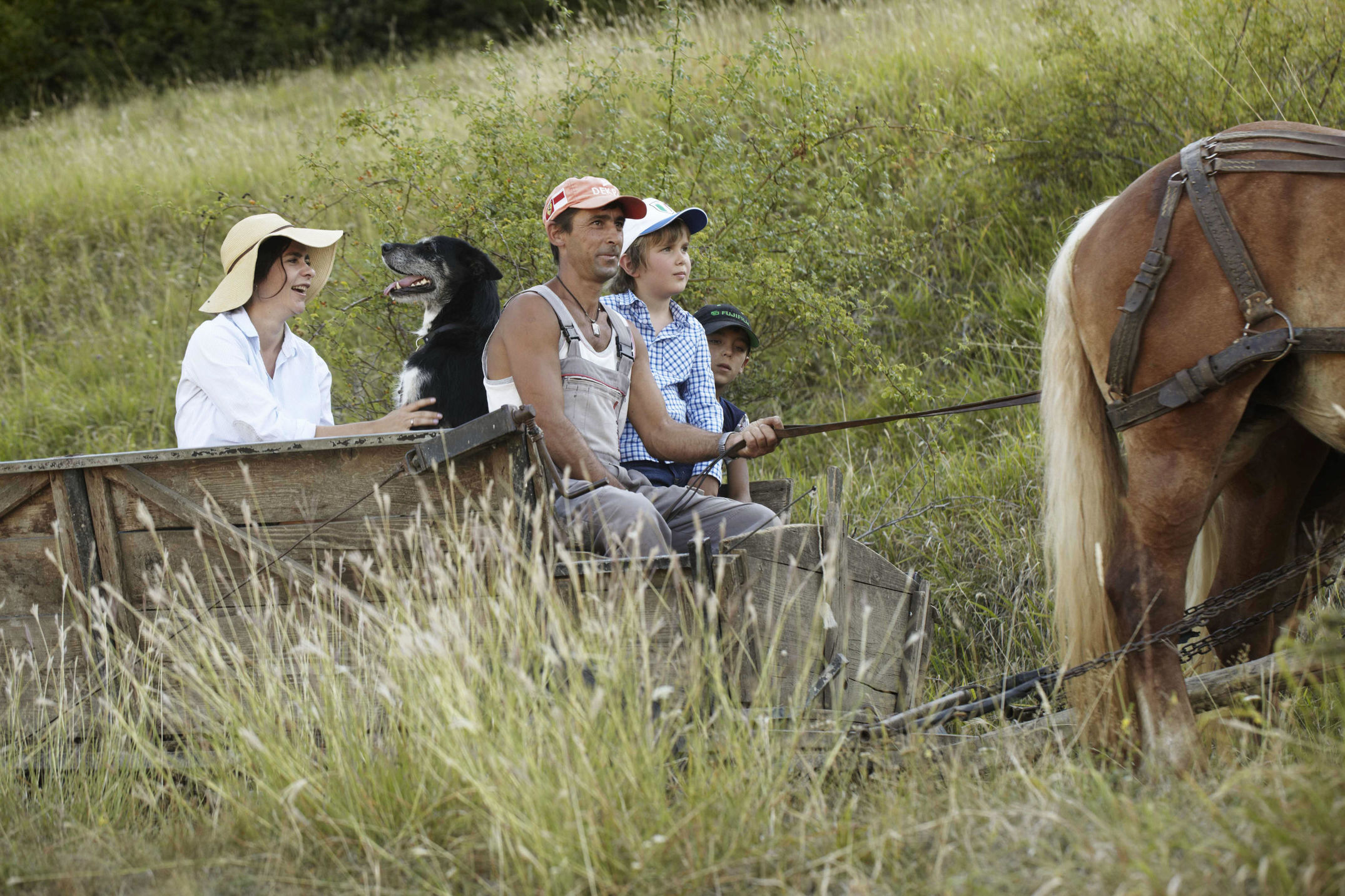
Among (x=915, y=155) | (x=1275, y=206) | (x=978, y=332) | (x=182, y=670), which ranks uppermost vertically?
(x=915, y=155)

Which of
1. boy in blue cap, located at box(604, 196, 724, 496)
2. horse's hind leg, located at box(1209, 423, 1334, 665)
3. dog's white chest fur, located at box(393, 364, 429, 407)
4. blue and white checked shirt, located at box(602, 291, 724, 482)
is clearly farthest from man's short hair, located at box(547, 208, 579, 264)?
horse's hind leg, located at box(1209, 423, 1334, 665)

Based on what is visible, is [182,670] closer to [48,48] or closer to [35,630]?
[35,630]

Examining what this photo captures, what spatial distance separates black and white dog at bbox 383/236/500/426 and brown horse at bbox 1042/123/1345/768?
7.20ft

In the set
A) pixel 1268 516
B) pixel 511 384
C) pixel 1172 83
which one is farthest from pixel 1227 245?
pixel 1172 83

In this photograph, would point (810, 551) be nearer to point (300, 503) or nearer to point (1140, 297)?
point (1140, 297)

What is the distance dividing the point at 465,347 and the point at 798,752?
244 centimetres

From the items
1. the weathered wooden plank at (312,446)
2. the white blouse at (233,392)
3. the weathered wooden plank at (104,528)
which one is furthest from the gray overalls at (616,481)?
the weathered wooden plank at (104,528)

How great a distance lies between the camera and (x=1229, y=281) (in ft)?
10.3

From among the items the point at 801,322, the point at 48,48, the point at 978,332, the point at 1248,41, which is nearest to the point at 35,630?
the point at 801,322

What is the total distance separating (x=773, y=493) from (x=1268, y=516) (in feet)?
5.86

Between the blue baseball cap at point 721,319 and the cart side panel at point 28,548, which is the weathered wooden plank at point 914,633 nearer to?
the blue baseball cap at point 721,319

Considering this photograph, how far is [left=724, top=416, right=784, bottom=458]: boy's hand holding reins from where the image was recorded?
3.69 meters

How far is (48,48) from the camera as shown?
755 inches

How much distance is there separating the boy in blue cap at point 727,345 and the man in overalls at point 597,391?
615 mm
